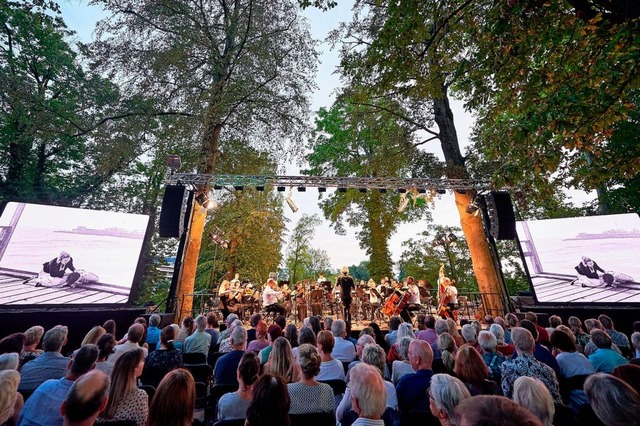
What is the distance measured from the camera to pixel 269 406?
171cm

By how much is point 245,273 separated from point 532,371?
1890cm

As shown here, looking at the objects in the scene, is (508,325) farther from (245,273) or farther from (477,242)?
(245,273)

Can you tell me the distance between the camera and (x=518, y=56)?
4.96m

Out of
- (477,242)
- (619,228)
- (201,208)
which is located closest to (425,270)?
(477,242)

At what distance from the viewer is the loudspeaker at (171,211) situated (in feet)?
28.0

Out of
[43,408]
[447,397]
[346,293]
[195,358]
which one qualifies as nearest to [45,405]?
[43,408]

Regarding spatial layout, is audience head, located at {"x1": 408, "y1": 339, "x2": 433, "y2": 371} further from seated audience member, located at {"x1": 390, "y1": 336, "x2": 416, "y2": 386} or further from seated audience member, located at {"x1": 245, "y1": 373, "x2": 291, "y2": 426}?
seated audience member, located at {"x1": 245, "y1": 373, "x2": 291, "y2": 426}

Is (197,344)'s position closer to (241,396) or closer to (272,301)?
(241,396)

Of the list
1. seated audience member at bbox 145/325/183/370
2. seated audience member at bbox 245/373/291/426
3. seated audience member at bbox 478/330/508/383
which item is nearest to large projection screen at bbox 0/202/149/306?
seated audience member at bbox 145/325/183/370

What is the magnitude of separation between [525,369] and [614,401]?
1196mm

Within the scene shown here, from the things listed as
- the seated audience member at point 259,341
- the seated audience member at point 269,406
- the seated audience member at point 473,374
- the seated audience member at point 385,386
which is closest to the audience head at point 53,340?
the seated audience member at point 259,341

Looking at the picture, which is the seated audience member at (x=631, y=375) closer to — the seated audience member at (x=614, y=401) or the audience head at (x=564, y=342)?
the seated audience member at (x=614, y=401)

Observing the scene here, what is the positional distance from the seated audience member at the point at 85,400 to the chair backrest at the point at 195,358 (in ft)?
8.80

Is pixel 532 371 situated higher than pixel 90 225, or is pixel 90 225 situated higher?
pixel 90 225
